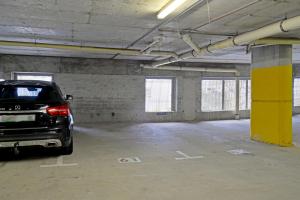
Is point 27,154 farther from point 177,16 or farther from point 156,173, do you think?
point 177,16

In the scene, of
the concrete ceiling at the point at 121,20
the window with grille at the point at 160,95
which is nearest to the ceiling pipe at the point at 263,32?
the concrete ceiling at the point at 121,20

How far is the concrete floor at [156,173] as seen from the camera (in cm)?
310

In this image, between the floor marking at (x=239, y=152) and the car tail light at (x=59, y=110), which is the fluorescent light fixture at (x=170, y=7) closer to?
the car tail light at (x=59, y=110)

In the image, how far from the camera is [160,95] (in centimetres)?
1176

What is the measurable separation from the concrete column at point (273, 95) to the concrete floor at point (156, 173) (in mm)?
514

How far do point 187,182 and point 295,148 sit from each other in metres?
3.60

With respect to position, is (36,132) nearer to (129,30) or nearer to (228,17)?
(129,30)

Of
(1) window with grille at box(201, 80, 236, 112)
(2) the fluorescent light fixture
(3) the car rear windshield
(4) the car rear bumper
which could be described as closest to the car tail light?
(3) the car rear windshield

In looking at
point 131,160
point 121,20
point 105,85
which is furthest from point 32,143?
point 105,85

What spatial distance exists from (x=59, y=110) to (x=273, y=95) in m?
→ 4.72

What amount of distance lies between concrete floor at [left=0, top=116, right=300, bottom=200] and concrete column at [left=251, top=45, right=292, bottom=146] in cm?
51

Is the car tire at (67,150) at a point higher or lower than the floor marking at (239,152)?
higher

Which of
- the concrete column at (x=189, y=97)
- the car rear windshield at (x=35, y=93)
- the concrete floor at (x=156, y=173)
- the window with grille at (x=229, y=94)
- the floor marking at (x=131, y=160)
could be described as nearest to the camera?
the concrete floor at (x=156, y=173)

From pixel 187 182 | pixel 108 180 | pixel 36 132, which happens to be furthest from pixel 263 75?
pixel 36 132
